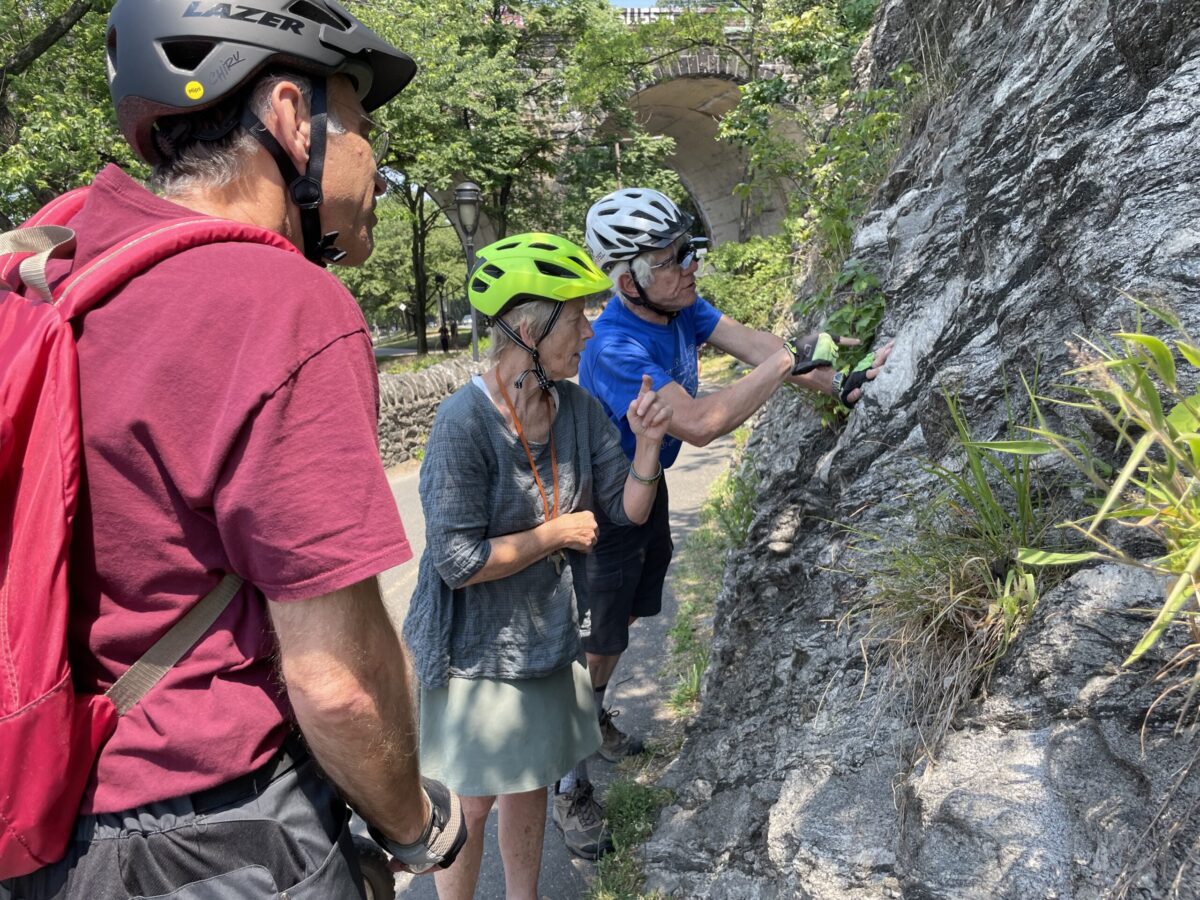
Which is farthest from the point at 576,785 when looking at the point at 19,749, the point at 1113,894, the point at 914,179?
the point at 914,179

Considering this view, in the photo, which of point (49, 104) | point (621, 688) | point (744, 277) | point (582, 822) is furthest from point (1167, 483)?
point (744, 277)

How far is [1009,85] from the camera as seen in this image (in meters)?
2.86

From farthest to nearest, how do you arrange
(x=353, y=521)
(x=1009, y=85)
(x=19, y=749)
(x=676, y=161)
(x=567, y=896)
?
(x=676, y=161), (x=567, y=896), (x=1009, y=85), (x=353, y=521), (x=19, y=749)

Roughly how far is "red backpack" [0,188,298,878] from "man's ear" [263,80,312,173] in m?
0.39

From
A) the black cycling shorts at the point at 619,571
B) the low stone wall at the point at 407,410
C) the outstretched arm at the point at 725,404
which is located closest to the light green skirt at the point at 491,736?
the black cycling shorts at the point at 619,571

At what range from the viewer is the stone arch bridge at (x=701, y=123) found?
2139 cm

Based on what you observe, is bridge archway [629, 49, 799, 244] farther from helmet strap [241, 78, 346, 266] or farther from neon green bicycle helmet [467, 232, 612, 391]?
helmet strap [241, 78, 346, 266]

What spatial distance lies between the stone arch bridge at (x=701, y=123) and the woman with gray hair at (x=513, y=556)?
1623cm

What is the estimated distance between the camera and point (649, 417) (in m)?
2.79

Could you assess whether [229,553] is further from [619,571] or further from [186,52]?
[619,571]

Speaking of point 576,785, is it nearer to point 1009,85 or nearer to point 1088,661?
point 1088,661

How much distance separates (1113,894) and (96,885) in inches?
62.1

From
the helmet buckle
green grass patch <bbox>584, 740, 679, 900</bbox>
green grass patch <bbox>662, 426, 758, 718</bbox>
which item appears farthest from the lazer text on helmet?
green grass patch <bbox>662, 426, 758, 718</bbox>

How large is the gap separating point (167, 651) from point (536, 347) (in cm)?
161
